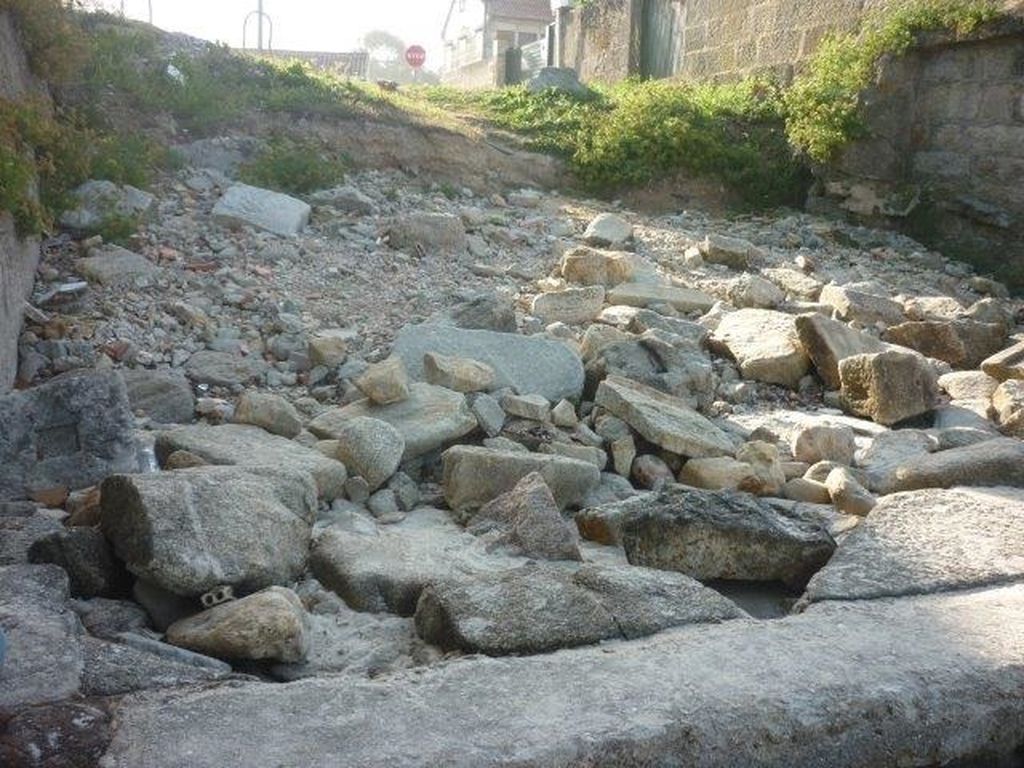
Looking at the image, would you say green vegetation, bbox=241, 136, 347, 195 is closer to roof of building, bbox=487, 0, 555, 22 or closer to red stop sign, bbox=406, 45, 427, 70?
red stop sign, bbox=406, 45, 427, 70

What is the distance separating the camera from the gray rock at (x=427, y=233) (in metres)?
6.42

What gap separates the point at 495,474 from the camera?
349 cm

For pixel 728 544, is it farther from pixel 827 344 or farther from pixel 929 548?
pixel 827 344

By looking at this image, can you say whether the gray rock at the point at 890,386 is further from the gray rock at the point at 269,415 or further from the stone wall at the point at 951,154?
the stone wall at the point at 951,154

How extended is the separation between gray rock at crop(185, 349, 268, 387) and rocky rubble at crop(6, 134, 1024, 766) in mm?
13

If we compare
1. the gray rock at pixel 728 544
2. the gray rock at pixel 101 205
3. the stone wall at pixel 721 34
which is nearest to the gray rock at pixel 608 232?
the gray rock at pixel 101 205

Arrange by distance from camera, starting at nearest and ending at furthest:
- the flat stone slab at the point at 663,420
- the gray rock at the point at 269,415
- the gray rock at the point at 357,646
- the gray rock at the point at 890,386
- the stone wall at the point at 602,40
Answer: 1. the gray rock at the point at 357,646
2. the gray rock at the point at 269,415
3. the flat stone slab at the point at 663,420
4. the gray rock at the point at 890,386
5. the stone wall at the point at 602,40

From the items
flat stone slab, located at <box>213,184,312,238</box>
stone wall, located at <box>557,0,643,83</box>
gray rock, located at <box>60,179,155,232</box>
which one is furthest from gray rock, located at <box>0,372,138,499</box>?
stone wall, located at <box>557,0,643,83</box>

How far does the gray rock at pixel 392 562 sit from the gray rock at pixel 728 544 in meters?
0.39

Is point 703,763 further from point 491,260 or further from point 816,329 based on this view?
point 491,260

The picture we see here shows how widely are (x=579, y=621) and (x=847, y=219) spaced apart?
22.4 feet

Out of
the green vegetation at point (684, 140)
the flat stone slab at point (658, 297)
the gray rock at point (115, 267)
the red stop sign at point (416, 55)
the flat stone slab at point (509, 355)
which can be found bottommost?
the flat stone slab at point (509, 355)

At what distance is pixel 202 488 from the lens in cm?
261

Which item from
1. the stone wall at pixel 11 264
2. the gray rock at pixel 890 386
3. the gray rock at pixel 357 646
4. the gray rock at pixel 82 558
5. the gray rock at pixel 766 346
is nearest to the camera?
the gray rock at pixel 357 646
